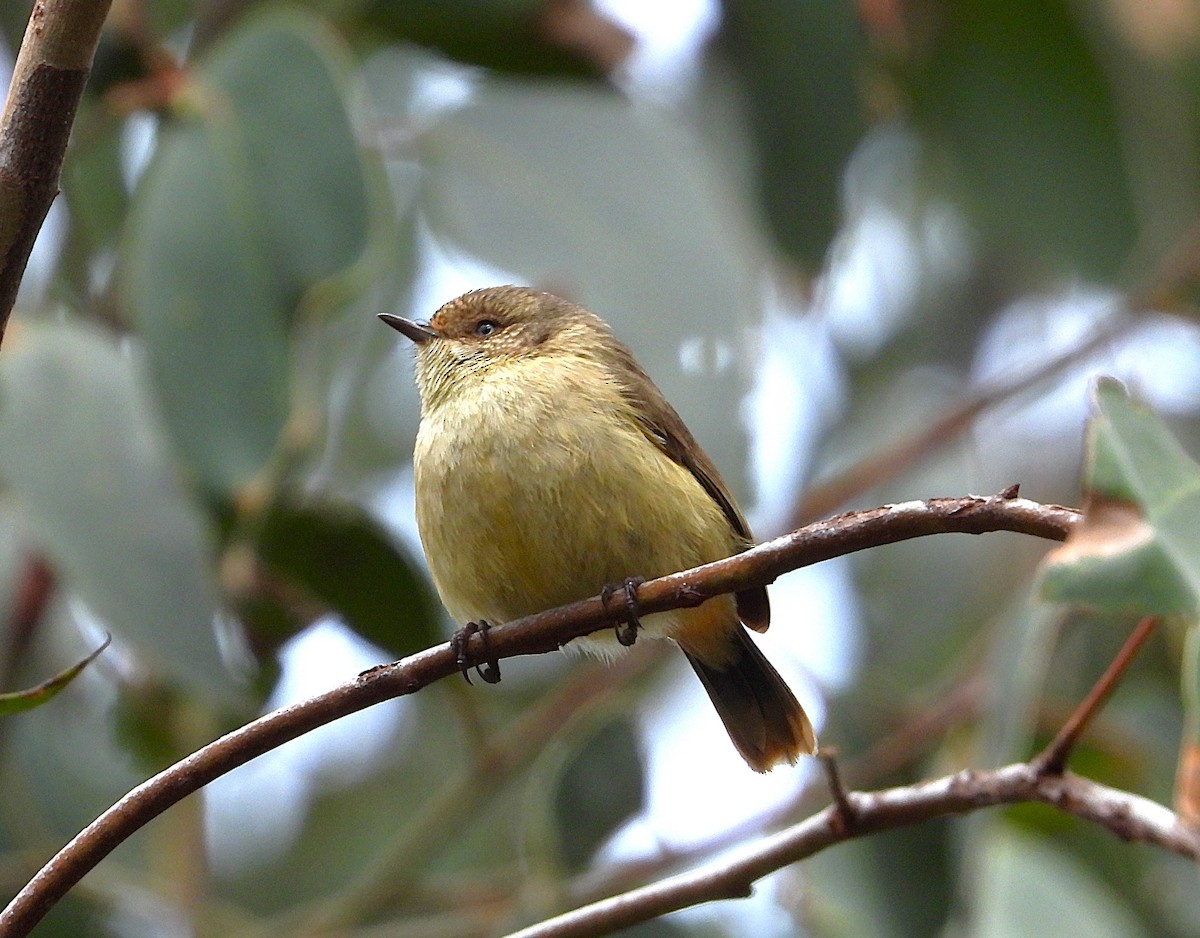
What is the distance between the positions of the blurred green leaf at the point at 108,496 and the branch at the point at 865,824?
1678mm

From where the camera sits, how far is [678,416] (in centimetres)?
387

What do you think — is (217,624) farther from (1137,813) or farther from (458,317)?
(1137,813)

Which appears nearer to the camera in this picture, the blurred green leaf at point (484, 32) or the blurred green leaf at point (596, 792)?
the blurred green leaf at point (596, 792)

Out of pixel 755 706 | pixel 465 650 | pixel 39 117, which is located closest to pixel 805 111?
pixel 755 706

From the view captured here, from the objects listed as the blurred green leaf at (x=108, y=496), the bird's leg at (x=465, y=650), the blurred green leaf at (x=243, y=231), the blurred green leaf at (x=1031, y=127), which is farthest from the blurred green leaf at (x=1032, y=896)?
the blurred green leaf at (x=1031, y=127)

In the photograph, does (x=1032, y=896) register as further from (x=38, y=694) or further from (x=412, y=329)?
(x=38, y=694)

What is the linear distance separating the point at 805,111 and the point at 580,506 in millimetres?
2254

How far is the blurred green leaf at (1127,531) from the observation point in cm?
182

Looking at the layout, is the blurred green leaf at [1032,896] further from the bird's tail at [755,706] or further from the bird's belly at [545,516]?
the bird's belly at [545,516]

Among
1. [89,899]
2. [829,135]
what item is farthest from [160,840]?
[829,135]

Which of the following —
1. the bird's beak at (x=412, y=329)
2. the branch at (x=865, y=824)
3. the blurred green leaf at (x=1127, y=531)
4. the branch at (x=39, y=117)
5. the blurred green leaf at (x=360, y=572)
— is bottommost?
the blurred green leaf at (x=360, y=572)

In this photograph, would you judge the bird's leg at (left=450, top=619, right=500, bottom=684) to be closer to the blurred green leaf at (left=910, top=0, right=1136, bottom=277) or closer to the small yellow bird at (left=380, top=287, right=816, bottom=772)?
the small yellow bird at (left=380, top=287, right=816, bottom=772)

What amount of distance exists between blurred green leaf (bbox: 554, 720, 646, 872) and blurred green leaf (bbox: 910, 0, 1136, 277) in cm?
240

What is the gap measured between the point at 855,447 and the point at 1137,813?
3.57 m
